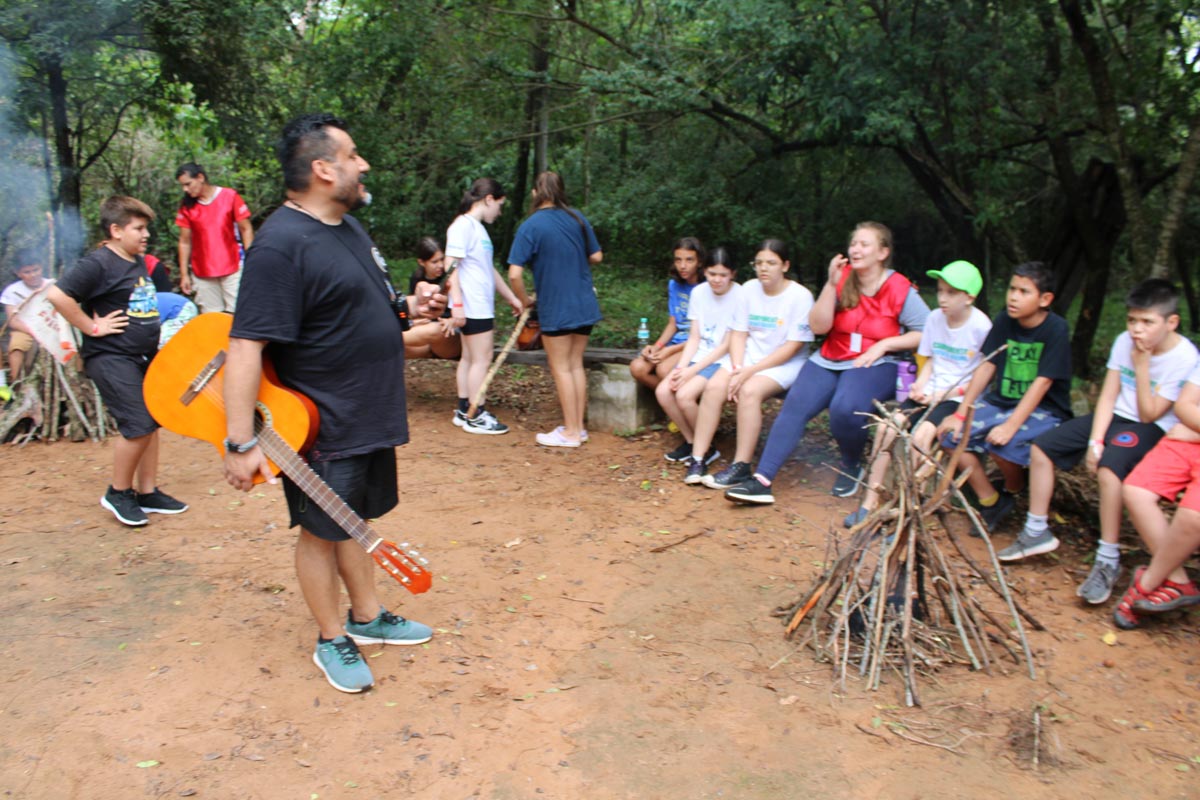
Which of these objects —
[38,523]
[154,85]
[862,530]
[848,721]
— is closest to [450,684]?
[848,721]

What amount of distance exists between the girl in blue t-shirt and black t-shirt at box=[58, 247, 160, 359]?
3.10m

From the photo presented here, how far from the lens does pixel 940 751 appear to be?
316cm

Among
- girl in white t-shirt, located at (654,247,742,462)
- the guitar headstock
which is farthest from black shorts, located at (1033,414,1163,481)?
the guitar headstock

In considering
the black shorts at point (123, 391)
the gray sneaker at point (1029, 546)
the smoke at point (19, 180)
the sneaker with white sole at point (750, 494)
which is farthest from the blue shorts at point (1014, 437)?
the smoke at point (19, 180)

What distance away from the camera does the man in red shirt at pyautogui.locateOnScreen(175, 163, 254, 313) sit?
7258 millimetres

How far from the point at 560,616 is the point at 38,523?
10.3 ft

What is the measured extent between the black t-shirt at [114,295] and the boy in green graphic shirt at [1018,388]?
4.30 metres

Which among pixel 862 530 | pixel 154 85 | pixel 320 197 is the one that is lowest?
pixel 862 530

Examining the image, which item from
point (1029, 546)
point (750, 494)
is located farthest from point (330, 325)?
point (1029, 546)

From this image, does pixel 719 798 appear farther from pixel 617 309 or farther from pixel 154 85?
pixel 154 85

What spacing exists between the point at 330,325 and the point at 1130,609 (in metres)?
3.50

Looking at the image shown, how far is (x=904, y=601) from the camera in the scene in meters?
3.65

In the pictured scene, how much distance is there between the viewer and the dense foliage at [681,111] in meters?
7.31

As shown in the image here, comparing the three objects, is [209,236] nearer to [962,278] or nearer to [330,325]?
[330,325]
